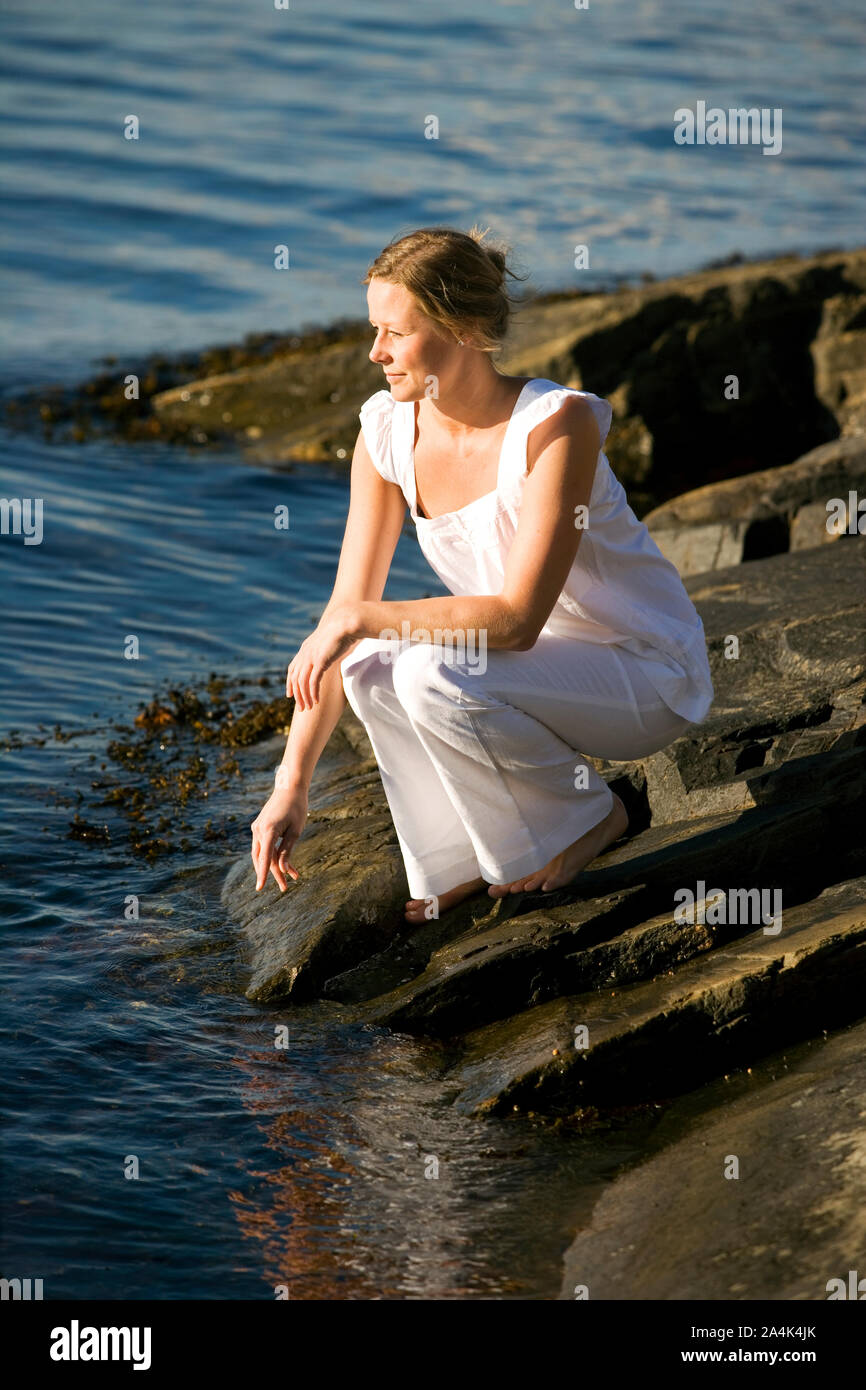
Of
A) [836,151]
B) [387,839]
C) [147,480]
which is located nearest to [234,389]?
[147,480]

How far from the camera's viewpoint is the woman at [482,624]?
4.76 m

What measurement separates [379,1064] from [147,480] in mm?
8616

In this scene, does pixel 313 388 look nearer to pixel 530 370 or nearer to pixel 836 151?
pixel 530 370

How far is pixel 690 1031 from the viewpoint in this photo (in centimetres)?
466

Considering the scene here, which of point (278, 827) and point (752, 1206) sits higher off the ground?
point (278, 827)

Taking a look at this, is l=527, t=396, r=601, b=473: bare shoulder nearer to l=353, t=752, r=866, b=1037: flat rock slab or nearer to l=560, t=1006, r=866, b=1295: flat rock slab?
l=353, t=752, r=866, b=1037: flat rock slab

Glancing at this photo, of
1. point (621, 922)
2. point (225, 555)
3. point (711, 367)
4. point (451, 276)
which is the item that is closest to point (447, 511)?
point (451, 276)

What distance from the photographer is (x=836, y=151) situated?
27703 mm

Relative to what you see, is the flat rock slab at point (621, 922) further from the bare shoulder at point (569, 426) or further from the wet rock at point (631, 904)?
the bare shoulder at point (569, 426)

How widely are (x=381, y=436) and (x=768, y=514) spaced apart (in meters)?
4.19

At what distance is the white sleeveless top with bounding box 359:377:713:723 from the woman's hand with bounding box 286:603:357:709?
16.5 inches

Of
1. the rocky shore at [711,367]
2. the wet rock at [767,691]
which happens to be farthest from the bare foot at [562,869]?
the rocky shore at [711,367]

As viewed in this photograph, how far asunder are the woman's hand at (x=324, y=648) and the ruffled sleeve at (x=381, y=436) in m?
0.58

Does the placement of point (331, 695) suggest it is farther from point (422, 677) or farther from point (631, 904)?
point (631, 904)
